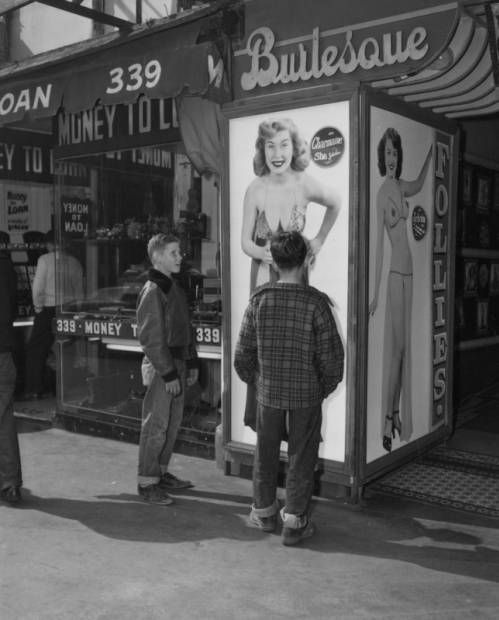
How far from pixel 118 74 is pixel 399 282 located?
8.85 ft

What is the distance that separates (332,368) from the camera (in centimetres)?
425

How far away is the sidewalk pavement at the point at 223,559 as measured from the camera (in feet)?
11.9

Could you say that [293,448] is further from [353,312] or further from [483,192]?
[483,192]

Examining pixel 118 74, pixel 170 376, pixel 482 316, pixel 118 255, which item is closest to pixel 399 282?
pixel 170 376

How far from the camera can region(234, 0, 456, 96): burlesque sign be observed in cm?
466

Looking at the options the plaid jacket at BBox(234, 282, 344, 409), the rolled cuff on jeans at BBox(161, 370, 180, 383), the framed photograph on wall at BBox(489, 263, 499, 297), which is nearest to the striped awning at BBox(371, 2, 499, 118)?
the plaid jacket at BBox(234, 282, 344, 409)

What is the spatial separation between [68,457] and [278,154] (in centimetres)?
308

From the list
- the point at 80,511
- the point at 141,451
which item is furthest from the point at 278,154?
the point at 80,511

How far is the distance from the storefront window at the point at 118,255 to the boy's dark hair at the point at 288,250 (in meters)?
2.36

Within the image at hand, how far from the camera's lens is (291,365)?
427cm

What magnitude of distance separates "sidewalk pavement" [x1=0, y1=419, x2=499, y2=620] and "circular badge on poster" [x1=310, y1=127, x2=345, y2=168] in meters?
2.32

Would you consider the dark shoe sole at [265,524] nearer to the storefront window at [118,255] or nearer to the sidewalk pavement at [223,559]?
the sidewalk pavement at [223,559]

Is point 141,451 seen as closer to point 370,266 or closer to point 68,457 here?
point 68,457

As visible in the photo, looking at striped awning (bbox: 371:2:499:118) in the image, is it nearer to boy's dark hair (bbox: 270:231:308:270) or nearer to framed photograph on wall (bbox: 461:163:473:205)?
boy's dark hair (bbox: 270:231:308:270)
